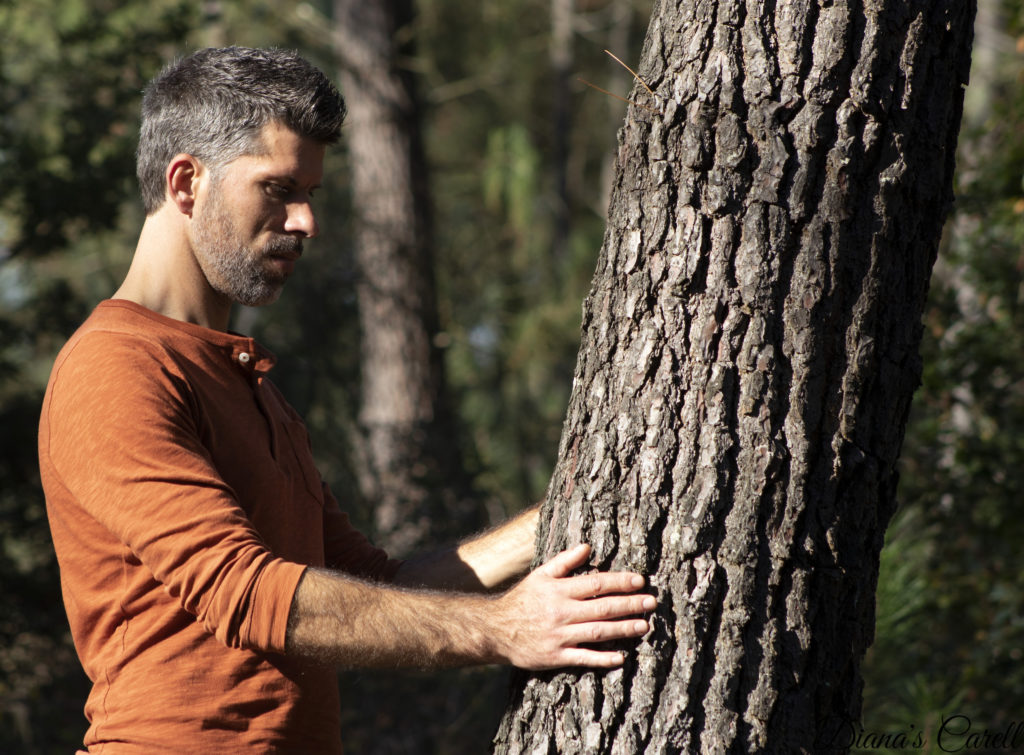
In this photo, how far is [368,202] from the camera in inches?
343

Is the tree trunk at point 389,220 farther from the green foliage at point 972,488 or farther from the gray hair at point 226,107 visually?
the gray hair at point 226,107

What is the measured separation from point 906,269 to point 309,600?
1.34 m

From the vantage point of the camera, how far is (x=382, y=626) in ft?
6.16

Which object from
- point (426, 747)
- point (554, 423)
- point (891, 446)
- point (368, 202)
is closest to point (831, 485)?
point (891, 446)

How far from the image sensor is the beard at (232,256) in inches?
87.2

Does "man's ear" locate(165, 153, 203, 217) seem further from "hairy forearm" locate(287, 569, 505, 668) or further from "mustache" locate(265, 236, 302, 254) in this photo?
"hairy forearm" locate(287, 569, 505, 668)

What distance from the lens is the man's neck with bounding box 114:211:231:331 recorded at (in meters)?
2.24

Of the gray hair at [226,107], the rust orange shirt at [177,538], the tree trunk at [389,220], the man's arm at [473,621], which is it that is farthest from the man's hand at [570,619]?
the tree trunk at [389,220]

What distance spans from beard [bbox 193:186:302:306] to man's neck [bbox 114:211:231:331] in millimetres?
32

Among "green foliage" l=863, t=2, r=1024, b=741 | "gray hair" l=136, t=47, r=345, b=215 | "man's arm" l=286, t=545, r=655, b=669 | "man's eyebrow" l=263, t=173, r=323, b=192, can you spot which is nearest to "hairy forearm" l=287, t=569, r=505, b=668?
"man's arm" l=286, t=545, r=655, b=669

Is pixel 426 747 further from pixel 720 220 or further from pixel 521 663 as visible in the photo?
pixel 720 220

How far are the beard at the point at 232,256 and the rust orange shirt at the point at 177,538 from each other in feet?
0.42

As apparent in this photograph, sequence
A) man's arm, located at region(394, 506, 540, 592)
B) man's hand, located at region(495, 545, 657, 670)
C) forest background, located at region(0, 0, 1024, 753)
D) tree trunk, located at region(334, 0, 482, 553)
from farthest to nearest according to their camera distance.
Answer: tree trunk, located at region(334, 0, 482, 553) < forest background, located at region(0, 0, 1024, 753) < man's arm, located at region(394, 506, 540, 592) < man's hand, located at region(495, 545, 657, 670)

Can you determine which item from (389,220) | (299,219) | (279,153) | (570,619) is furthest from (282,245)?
(389,220)
